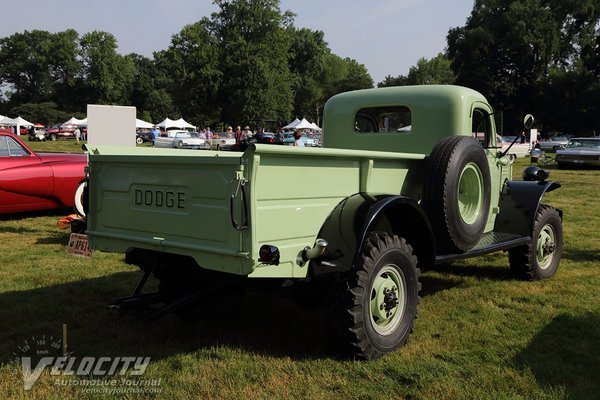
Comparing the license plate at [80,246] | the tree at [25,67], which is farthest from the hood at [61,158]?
the tree at [25,67]

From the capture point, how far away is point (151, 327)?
4.02m

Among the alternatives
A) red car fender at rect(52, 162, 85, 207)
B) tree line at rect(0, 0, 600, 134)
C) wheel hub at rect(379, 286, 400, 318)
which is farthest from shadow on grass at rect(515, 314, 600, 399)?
tree line at rect(0, 0, 600, 134)

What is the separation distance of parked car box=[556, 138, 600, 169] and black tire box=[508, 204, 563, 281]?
16652 millimetres

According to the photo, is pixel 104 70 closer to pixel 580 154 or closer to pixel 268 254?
pixel 580 154

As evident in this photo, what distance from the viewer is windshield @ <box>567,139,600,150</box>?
822 inches

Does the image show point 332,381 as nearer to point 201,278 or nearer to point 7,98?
point 201,278

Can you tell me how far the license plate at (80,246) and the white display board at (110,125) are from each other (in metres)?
3.07

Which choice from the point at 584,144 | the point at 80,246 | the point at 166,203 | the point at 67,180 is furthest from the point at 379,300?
the point at 584,144

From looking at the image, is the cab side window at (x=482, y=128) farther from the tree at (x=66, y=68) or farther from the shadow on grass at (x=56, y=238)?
the tree at (x=66, y=68)

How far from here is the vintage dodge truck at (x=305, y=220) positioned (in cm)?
288

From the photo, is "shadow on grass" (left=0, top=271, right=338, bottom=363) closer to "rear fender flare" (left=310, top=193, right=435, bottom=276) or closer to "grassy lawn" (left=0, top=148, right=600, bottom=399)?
"grassy lawn" (left=0, top=148, right=600, bottom=399)

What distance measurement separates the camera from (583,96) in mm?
47500

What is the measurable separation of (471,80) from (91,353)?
50.6m

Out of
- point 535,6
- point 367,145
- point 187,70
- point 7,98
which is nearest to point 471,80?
point 535,6
